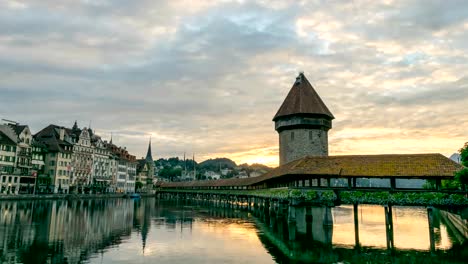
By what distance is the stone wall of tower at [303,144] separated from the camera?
1841 inches

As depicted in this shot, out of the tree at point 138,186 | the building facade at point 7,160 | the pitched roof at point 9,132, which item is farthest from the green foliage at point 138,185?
the pitched roof at point 9,132

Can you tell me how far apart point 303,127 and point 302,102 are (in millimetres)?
3499

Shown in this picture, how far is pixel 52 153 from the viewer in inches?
3108

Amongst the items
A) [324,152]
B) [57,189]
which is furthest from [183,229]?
[57,189]

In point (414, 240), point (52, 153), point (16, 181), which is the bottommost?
point (414, 240)

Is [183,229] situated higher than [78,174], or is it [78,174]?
[78,174]

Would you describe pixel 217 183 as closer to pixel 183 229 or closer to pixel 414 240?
Answer: pixel 183 229

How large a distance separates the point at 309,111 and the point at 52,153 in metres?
58.4

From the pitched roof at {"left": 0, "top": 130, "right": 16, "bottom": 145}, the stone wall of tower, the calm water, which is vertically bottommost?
the calm water

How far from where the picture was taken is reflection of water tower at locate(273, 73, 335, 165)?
47.0 metres

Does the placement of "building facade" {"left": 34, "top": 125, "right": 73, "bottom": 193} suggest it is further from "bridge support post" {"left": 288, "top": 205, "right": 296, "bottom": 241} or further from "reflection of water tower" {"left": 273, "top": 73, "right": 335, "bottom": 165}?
"bridge support post" {"left": 288, "top": 205, "right": 296, "bottom": 241}

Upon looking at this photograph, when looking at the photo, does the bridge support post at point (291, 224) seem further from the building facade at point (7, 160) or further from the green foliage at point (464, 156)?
the building facade at point (7, 160)

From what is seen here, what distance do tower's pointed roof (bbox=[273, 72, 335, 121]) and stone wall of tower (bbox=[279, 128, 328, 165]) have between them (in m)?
2.46

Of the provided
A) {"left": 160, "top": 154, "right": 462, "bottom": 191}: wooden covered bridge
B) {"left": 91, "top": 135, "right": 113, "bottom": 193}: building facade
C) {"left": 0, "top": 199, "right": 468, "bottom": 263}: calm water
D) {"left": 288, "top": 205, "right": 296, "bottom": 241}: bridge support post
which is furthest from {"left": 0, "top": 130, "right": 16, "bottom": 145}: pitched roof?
{"left": 160, "top": 154, "right": 462, "bottom": 191}: wooden covered bridge
